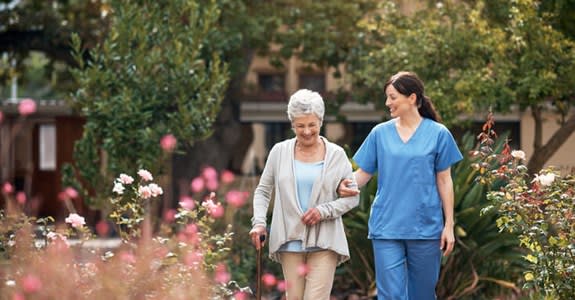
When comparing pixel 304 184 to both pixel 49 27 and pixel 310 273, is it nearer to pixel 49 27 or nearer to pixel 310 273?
pixel 310 273

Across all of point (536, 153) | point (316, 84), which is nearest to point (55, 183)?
point (316, 84)

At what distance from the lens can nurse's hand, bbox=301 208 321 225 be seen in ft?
23.4

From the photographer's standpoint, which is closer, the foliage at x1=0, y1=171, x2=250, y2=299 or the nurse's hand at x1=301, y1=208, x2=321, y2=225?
the foliage at x1=0, y1=171, x2=250, y2=299

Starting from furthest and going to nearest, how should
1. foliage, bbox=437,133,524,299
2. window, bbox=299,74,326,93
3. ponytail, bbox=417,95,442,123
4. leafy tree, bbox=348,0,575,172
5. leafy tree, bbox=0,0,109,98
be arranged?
window, bbox=299,74,326,93, leafy tree, bbox=0,0,109,98, leafy tree, bbox=348,0,575,172, foliage, bbox=437,133,524,299, ponytail, bbox=417,95,442,123

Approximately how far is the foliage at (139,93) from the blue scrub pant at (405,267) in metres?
8.51

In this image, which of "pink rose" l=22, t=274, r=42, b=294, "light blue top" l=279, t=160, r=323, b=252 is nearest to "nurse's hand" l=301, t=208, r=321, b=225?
"light blue top" l=279, t=160, r=323, b=252

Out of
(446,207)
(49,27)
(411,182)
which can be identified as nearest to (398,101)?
(411,182)

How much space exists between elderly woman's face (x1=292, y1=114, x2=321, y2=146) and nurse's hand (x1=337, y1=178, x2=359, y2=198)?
310 mm

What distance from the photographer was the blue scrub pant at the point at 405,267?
295 inches

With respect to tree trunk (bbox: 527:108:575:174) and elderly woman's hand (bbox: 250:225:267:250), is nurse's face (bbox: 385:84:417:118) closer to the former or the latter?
elderly woman's hand (bbox: 250:225:267:250)

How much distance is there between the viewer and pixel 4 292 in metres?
6.15

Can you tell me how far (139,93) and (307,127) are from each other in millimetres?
9422

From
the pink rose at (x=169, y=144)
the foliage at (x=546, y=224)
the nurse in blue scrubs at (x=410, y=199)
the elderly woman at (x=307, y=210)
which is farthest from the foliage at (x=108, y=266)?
the pink rose at (x=169, y=144)

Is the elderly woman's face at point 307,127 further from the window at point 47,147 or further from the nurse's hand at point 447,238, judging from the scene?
the window at point 47,147
